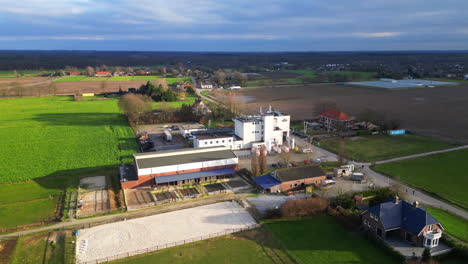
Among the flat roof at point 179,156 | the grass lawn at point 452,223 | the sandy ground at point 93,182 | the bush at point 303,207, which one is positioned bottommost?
the grass lawn at point 452,223

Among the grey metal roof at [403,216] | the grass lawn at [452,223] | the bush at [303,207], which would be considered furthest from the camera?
the bush at [303,207]

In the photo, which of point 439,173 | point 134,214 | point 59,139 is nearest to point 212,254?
point 134,214

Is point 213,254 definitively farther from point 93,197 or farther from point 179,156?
point 179,156

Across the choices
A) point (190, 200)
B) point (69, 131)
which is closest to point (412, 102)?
point (190, 200)

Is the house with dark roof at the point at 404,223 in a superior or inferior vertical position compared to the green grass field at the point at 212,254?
superior

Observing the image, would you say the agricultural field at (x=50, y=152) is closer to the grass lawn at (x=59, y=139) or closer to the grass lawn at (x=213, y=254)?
the grass lawn at (x=59, y=139)

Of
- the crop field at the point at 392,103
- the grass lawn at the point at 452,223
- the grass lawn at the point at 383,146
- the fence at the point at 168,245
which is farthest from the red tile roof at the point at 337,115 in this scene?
the fence at the point at 168,245
